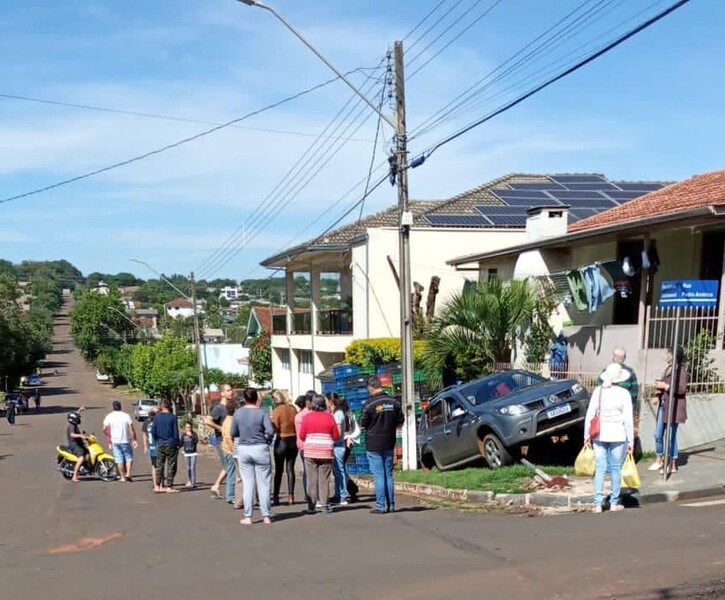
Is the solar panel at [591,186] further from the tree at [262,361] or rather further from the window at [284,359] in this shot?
the tree at [262,361]

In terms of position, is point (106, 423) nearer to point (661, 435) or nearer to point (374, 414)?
→ point (374, 414)

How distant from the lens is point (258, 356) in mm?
48406

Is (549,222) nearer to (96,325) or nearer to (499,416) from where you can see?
(499,416)

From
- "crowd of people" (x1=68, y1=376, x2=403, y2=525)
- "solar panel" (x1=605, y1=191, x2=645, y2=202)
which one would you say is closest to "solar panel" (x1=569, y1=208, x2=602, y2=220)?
"solar panel" (x1=605, y1=191, x2=645, y2=202)

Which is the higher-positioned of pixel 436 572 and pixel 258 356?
pixel 436 572

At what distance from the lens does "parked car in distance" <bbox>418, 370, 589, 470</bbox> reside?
1309 cm

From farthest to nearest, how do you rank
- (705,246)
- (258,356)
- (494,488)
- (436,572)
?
(258,356) → (705,246) → (494,488) → (436,572)

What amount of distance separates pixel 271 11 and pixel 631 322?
10.3 m

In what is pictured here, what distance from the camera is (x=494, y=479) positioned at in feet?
40.1

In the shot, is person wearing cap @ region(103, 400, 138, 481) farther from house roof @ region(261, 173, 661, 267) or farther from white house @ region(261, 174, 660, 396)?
house roof @ region(261, 173, 661, 267)

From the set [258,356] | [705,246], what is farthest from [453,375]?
[258,356]

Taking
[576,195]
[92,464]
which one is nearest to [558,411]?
[92,464]

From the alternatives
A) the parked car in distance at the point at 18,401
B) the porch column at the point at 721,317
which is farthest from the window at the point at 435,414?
the parked car in distance at the point at 18,401

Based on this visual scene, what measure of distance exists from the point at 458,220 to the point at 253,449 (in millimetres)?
19987
